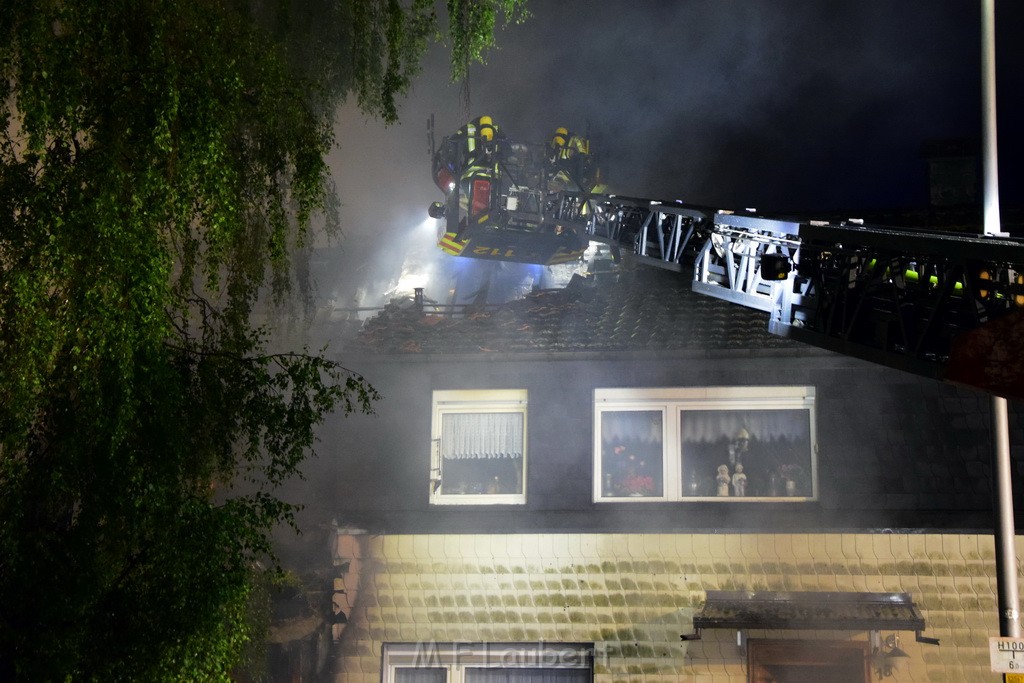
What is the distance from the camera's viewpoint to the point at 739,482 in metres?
13.3

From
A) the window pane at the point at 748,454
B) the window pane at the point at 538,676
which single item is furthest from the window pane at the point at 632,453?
the window pane at the point at 538,676

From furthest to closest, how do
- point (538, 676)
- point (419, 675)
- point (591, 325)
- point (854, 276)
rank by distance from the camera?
1. point (591, 325)
2. point (419, 675)
3. point (538, 676)
4. point (854, 276)

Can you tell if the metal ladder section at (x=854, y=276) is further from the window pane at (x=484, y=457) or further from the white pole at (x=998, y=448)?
the window pane at (x=484, y=457)

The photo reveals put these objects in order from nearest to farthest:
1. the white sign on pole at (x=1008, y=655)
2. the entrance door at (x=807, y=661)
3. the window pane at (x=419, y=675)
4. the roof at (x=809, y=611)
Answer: the white sign on pole at (x=1008, y=655) < the roof at (x=809, y=611) < the entrance door at (x=807, y=661) < the window pane at (x=419, y=675)

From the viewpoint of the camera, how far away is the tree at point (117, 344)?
18.3ft

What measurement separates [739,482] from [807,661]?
2433 millimetres

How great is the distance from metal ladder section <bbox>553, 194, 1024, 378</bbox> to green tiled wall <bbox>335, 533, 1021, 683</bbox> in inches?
163

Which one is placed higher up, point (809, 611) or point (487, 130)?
point (487, 130)

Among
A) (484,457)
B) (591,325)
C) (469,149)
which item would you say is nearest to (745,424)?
(591,325)

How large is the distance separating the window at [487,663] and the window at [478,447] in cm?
197

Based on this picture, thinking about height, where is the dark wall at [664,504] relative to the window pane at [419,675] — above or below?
above

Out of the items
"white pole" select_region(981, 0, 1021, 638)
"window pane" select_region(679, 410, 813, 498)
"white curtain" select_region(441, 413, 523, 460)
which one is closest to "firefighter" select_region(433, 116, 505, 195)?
"white curtain" select_region(441, 413, 523, 460)

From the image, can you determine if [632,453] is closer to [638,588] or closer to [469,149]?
[638,588]

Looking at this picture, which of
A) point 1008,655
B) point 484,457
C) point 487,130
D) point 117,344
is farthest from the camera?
point 487,130
